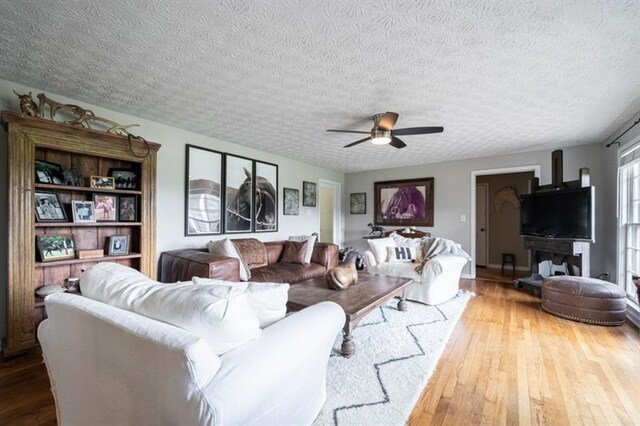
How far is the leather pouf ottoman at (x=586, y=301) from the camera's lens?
9.37ft

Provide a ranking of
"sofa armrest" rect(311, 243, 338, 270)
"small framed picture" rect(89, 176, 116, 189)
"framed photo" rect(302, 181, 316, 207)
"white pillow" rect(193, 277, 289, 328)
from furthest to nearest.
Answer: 1. "framed photo" rect(302, 181, 316, 207)
2. "sofa armrest" rect(311, 243, 338, 270)
3. "small framed picture" rect(89, 176, 116, 189)
4. "white pillow" rect(193, 277, 289, 328)

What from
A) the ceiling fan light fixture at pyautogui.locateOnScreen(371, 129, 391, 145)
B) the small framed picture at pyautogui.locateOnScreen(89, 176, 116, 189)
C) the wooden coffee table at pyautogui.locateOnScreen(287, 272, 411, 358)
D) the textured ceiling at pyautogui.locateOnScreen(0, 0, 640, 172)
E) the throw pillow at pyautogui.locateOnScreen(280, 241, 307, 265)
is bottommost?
the wooden coffee table at pyautogui.locateOnScreen(287, 272, 411, 358)

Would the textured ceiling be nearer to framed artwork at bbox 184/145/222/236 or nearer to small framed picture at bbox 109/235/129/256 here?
framed artwork at bbox 184/145/222/236

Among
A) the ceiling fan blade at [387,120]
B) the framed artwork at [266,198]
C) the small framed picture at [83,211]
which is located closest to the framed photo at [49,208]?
the small framed picture at [83,211]

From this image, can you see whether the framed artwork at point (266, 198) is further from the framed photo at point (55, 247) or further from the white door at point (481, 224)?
the white door at point (481, 224)

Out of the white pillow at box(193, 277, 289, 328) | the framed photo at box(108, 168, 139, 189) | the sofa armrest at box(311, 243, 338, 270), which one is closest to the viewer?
the white pillow at box(193, 277, 289, 328)

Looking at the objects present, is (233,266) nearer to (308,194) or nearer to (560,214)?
(308,194)

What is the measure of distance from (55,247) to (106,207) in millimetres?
521

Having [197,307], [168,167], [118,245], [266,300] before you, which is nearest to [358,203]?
[168,167]

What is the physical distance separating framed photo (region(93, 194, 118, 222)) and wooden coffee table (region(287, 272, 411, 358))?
192 centimetres

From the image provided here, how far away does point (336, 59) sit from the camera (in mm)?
1953

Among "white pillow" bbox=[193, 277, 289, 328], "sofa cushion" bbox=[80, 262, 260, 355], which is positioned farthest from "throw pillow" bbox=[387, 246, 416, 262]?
"sofa cushion" bbox=[80, 262, 260, 355]

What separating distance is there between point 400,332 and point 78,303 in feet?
7.94

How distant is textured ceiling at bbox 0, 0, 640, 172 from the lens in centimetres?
151
